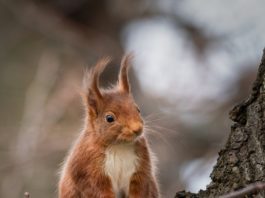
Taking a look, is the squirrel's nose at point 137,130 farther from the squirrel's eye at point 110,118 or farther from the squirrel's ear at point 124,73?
the squirrel's ear at point 124,73

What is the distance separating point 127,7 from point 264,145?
16.4 feet

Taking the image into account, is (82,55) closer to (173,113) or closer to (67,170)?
(173,113)

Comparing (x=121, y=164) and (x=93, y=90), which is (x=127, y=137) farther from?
(x=93, y=90)

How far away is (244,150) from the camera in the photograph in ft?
9.41

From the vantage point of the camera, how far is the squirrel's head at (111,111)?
3.37 metres

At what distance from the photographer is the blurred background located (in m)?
5.91

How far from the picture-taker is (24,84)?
6969 mm

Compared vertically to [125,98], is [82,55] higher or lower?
higher

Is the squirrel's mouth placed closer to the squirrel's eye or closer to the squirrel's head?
the squirrel's head

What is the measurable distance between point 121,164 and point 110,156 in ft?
0.18

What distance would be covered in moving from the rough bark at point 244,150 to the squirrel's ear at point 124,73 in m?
0.77

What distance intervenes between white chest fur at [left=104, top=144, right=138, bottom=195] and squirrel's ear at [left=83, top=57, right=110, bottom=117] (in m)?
0.21

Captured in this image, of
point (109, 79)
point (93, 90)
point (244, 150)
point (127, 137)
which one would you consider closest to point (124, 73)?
point (93, 90)

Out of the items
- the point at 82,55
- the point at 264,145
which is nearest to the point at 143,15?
the point at 82,55
